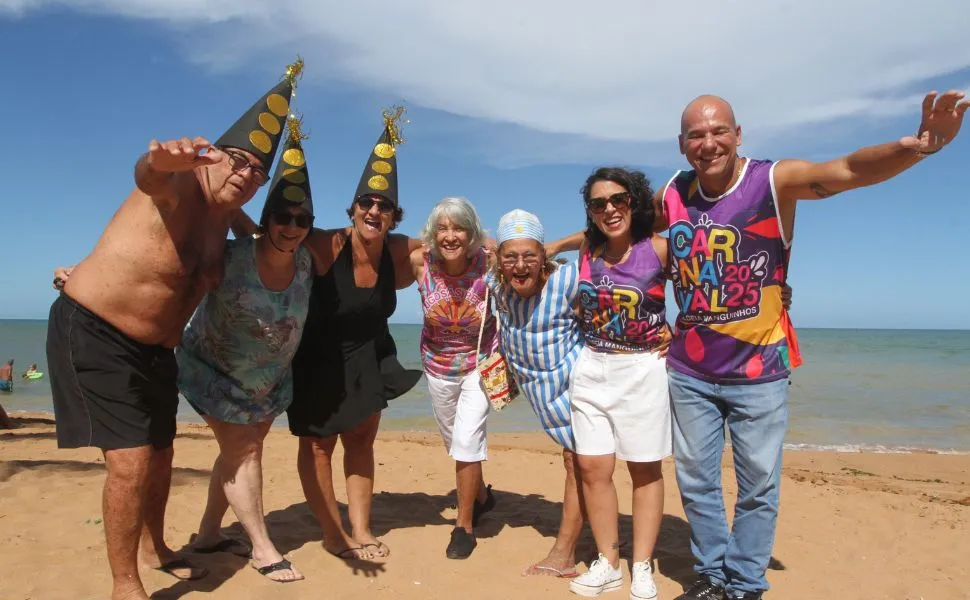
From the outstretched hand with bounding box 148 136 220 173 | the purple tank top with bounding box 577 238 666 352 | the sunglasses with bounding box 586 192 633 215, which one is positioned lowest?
the purple tank top with bounding box 577 238 666 352

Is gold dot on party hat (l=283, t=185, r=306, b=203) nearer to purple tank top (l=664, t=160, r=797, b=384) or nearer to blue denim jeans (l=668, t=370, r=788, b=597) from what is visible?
purple tank top (l=664, t=160, r=797, b=384)

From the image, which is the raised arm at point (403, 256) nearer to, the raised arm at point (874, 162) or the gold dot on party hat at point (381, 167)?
the gold dot on party hat at point (381, 167)

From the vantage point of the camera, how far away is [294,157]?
3.55 m

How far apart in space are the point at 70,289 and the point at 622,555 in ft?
11.9

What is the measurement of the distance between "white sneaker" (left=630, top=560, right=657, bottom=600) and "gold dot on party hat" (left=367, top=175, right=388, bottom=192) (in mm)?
2549

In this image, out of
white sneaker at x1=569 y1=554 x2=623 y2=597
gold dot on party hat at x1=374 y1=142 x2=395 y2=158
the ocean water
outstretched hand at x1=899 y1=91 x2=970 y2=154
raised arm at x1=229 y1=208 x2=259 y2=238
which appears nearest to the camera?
outstretched hand at x1=899 y1=91 x2=970 y2=154

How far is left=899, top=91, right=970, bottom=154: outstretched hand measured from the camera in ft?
7.79

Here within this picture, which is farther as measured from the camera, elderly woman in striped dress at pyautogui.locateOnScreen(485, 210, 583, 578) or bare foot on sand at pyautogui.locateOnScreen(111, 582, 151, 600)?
elderly woman in striped dress at pyautogui.locateOnScreen(485, 210, 583, 578)

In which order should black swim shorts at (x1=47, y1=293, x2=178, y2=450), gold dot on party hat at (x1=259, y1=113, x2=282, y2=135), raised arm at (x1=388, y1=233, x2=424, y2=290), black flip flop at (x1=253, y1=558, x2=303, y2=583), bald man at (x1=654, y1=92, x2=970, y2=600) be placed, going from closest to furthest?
black swim shorts at (x1=47, y1=293, x2=178, y2=450), bald man at (x1=654, y1=92, x2=970, y2=600), gold dot on party hat at (x1=259, y1=113, x2=282, y2=135), black flip flop at (x1=253, y1=558, x2=303, y2=583), raised arm at (x1=388, y1=233, x2=424, y2=290)

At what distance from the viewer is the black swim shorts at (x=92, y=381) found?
289 cm

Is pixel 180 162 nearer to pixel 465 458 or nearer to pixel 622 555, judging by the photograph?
pixel 465 458

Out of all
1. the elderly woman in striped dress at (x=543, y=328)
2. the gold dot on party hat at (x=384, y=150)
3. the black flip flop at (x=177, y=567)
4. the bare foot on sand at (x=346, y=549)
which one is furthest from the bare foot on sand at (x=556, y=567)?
the gold dot on party hat at (x=384, y=150)

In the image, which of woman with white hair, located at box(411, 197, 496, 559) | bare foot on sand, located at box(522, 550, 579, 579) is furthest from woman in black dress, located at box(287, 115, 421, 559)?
bare foot on sand, located at box(522, 550, 579, 579)

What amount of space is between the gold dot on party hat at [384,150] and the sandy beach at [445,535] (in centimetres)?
252
